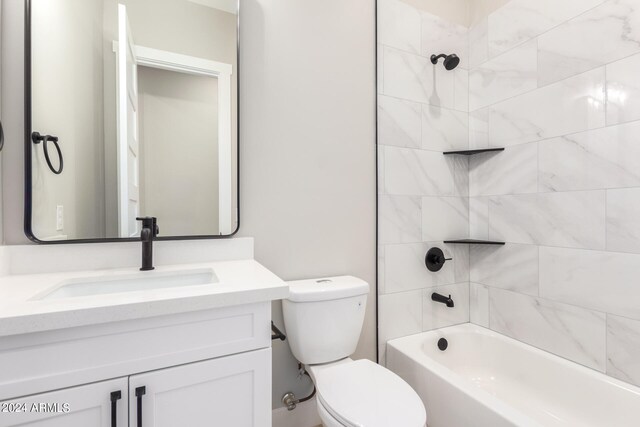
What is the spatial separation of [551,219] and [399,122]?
932 mm

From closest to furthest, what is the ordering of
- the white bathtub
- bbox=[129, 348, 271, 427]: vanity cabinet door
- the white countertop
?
the white countertop, bbox=[129, 348, 271, 427]: vanity cabinet door, the white bathtub

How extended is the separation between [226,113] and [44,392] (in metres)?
1.10

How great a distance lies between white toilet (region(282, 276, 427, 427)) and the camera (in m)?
1.08

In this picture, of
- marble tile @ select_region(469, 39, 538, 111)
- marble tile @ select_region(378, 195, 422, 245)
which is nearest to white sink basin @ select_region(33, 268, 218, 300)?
marble tile @ select_region(378, 195, 422, 245)

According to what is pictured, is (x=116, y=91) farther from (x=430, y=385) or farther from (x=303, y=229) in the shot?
(x=430, y=385)

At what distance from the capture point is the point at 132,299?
77 cm

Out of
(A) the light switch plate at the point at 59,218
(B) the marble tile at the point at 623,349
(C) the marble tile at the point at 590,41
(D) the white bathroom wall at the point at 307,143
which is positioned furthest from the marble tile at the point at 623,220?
(A) the light switch plate at the point at 59,218

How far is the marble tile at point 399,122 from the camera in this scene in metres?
1.72

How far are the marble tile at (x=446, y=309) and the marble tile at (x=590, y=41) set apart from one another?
125 centimetres

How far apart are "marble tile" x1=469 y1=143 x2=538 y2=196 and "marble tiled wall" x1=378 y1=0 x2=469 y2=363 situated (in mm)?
71

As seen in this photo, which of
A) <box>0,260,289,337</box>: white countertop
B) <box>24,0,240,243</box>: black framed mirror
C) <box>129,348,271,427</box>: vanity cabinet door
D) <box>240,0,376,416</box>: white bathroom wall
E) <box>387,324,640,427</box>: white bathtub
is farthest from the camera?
<box>240,0,376,416</box>: white bathroom wall

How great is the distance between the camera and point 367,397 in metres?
1.09

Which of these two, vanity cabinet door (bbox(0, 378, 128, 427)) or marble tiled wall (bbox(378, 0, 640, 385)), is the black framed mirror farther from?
marble tiled wall (bbox(378, 0, 640, 385))

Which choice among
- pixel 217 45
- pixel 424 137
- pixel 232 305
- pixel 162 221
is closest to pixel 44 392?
pixel 232 305
